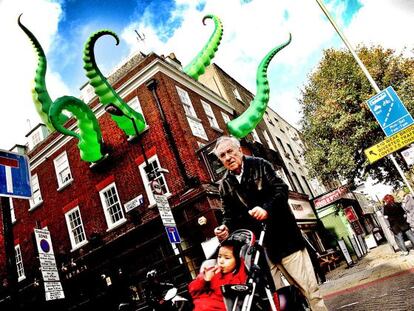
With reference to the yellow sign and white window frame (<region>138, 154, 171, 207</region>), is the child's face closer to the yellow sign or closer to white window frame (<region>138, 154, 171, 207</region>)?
the yellow sign

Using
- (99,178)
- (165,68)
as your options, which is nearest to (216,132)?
(165,68)

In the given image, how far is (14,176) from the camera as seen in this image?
13.0 feet

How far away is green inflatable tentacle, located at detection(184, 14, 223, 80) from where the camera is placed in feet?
51.5

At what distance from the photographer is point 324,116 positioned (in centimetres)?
2148

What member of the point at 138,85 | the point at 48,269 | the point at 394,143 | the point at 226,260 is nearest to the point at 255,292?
the point at 226,260

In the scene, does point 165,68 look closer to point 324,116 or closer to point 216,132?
point 216,132

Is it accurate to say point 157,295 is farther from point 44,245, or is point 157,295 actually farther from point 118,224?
point 118,224

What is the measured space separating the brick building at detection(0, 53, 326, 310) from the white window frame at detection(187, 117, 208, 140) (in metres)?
0.08

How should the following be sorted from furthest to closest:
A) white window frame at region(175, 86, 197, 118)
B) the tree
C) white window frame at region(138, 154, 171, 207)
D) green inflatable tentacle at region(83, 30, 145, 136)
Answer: the tree < white window frame at region(175, 86, 197, 118) < white window frame at region(138, 154, 171, 207) < green inflatable tentacle at region(83, 30, 145, 136)

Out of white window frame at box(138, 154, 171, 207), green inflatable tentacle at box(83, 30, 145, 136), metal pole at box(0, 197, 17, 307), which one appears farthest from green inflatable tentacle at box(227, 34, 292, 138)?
metal pole at box(0, 197, 17, 307)

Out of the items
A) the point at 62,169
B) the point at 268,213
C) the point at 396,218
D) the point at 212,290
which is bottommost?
the point at 396,218

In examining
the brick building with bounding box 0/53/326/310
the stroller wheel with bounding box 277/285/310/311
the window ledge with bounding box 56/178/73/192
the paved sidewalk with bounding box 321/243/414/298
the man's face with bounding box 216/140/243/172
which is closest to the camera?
the stroller wheel with bounding box 277/285/310/311

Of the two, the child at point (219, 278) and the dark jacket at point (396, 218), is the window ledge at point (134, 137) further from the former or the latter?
the child at point (219, 278)

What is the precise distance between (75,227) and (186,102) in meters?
8.68
